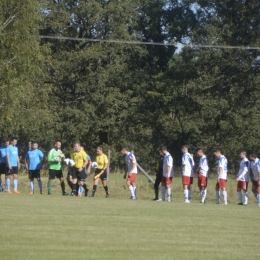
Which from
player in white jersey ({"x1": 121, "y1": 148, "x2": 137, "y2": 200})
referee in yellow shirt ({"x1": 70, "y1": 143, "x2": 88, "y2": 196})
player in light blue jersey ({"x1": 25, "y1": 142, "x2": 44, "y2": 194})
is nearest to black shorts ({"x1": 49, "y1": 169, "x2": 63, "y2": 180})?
player in light blue jersey ({"x1": 25, "y1": 142, "x2": 44, "y2": 194})

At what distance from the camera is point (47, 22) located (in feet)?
172

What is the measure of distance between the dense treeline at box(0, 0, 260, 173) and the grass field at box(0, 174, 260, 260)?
2980 centimetres

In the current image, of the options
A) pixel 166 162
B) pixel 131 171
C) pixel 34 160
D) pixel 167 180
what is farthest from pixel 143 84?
pixel 167 180

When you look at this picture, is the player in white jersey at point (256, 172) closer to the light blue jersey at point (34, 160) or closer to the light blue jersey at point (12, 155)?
the light blue jersey at point (34, 160)

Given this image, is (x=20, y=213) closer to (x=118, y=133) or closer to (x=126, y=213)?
(x=126, y=213)

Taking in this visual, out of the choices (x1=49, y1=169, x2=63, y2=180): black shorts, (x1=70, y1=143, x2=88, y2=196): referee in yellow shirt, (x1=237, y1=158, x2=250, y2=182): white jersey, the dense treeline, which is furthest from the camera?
the dense treeline

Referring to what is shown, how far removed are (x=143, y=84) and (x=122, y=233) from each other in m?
44.7

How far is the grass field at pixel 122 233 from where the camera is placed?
1083 centimetres

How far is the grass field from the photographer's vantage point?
1083cm

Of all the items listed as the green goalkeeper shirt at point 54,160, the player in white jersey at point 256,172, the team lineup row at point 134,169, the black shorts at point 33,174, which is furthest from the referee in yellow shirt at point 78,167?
the player in white jersey at point 256,172

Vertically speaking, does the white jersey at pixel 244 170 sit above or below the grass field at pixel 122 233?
above

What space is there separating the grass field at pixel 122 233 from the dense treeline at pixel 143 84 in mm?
29798

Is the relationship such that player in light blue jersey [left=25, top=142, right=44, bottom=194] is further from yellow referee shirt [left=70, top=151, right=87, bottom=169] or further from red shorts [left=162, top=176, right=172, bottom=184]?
red shorts [left=162, top=176, right=172, bottom=184]

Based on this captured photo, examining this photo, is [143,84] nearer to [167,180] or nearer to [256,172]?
[167,180]
